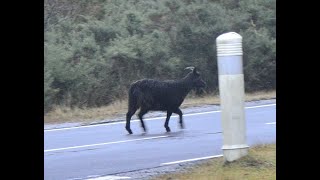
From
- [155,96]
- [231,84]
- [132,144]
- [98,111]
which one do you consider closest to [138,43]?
[98,111]

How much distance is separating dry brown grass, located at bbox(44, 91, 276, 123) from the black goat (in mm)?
3522

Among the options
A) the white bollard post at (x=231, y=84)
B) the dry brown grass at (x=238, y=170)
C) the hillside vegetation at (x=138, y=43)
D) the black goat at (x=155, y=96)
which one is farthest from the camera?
the hillside vegetation at (x=138, y=43)

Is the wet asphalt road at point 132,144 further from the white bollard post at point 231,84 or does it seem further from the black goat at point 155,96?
the white bollard post at point 231,84

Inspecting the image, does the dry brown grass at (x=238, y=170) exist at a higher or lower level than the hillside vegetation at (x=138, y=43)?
lower

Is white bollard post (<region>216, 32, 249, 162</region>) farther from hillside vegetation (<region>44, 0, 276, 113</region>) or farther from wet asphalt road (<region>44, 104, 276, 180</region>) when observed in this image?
hillside vegetation (<region>44, 0, 276, 113</region>)

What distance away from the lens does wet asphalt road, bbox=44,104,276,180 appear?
10.1 m

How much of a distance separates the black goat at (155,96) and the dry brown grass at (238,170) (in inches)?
192

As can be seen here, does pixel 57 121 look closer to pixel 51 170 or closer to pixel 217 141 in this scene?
pixel 217 141

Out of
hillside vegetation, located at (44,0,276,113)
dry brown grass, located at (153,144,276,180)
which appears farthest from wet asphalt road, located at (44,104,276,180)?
hillside vegetation, located at (44,0,276,113)

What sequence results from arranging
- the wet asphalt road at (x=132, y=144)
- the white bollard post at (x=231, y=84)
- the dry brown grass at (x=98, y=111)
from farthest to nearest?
1. the dry brown grass at (x=98, y=111)
2. the wet asphalt road at (x=132, y=144)
3. the white bollard post at (x=231, y=84)

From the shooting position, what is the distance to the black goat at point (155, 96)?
46.1 feet

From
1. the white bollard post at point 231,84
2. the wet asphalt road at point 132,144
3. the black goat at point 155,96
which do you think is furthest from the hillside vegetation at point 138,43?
the white bollard post at point 231,84
